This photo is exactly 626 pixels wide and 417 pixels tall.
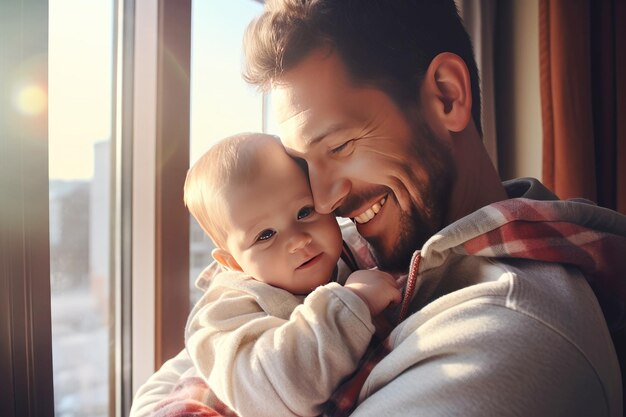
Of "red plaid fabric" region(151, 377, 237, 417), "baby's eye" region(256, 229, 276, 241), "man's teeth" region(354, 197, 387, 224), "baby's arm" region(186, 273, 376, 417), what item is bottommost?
"red plaid fabric" region(151, 377, 237, 417)

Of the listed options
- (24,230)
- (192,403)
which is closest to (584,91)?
(192,403)

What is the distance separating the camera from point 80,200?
1.34 meters

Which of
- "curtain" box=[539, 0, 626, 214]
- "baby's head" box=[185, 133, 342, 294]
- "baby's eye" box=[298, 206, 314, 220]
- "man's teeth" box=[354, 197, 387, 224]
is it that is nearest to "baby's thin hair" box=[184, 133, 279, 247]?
"baby's head" box=[185, 133, 342, 294]

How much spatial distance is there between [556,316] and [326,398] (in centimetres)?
34

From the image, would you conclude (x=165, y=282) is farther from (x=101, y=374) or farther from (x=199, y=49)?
(x=199, y=49)

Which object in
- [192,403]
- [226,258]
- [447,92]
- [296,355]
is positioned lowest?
[192,403]


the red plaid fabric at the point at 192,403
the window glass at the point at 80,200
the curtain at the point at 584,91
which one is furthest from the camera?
the curtain at the point at 584,91

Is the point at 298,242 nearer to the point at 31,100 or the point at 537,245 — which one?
the point at 537,245

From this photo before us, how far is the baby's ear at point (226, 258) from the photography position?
41.1 inches

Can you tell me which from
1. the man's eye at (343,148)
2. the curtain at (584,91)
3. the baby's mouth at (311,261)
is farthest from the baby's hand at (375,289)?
the curtain at (584,91)

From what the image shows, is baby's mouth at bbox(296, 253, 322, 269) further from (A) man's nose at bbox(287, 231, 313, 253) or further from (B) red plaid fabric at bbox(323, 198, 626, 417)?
(B) red plaid fabric at bbox(323, 198, 626, 417)

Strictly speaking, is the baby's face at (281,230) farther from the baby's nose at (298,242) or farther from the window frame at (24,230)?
the window frame at (24,230)

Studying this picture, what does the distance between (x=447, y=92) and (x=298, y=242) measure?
404mm

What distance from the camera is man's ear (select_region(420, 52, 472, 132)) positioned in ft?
2.85
